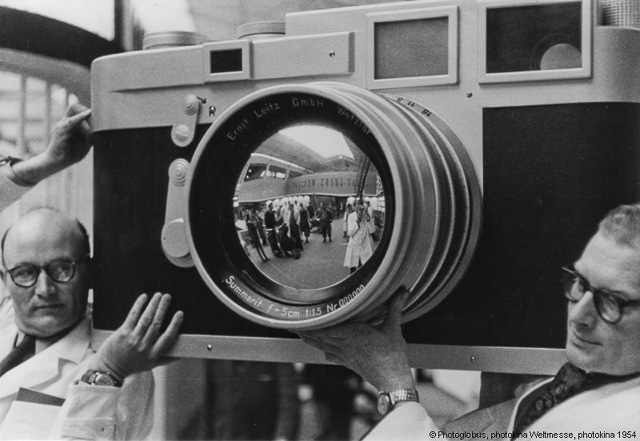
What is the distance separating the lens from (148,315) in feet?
2.97

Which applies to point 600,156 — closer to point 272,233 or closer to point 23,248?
point 272,233

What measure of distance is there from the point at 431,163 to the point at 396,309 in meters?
0.12

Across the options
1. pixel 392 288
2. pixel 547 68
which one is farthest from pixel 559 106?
pixel 392 288

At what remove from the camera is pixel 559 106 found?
751 mm

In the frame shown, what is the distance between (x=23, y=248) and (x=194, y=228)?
0.90 ft

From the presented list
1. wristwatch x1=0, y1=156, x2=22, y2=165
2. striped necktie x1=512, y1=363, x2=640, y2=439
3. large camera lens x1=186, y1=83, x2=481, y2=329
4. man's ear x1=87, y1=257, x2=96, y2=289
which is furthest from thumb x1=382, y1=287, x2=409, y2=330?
wristwatch x1=0, y1=156, x2=22, y2=165

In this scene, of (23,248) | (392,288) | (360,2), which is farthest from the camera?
(23,248)

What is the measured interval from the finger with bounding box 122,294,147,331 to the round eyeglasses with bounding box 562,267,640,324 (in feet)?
1.31

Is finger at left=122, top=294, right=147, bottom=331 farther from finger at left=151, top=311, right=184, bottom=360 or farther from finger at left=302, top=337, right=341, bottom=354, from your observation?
finger at left=302, top=337, right=341, bottom=354

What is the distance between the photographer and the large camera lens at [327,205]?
72cm

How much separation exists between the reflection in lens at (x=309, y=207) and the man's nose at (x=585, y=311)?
170mm

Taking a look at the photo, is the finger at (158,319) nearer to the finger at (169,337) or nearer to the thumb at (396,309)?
the finger at (169,337)

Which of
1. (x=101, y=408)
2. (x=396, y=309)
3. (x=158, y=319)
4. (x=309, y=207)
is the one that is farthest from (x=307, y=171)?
(x=101, y=408)

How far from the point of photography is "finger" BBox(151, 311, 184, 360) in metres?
0.89
